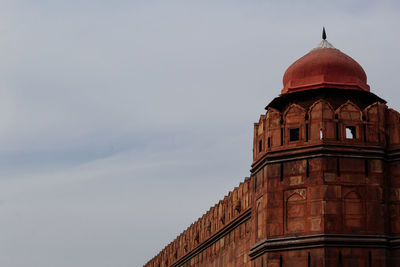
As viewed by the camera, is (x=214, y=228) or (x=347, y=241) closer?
(x=347, y=241)

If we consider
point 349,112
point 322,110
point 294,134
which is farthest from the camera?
point 294,134

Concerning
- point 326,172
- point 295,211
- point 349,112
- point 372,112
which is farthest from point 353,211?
point 372,112

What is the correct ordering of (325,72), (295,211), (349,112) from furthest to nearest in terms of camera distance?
1. (325,72)
2. (349,112)
3. (295,211)

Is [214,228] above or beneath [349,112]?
beneath

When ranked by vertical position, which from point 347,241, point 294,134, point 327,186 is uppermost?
point 294,134

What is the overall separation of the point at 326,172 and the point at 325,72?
13.5 ft

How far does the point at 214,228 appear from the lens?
37625mm

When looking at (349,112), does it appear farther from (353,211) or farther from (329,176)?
(353,211)

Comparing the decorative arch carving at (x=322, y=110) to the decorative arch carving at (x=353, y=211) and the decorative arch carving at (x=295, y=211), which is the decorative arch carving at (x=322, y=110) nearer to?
the decorative arch carving at (x=295, y=211)

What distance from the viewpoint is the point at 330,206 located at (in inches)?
1025

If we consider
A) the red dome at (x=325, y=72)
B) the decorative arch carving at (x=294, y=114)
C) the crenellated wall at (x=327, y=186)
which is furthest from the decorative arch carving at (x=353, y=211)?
the red dome at (x=325, y=72)

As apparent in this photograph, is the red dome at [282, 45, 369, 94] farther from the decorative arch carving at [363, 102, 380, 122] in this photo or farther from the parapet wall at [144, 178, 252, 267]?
the parapet wall at [144, 178, 252, 267]

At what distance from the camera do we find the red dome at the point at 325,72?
2834cm

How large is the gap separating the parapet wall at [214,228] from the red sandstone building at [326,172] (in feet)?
11.0
